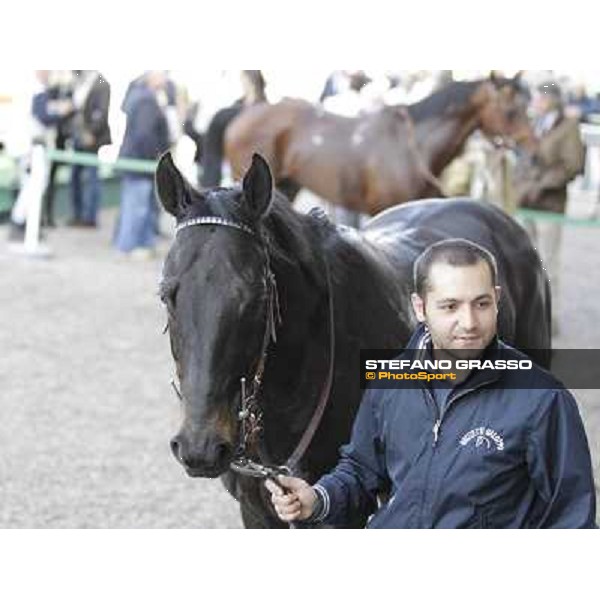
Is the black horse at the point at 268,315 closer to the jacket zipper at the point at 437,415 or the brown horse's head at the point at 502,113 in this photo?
the jacket zipper at the point at 437,415

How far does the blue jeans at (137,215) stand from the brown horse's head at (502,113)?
3533mm

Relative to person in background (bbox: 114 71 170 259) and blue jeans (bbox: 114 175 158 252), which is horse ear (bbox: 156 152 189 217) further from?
blue jeans (bbox: 114 175 158 252)

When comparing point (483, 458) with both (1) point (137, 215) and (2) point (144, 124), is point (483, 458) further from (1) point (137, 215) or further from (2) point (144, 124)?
(1) point (137, 215)

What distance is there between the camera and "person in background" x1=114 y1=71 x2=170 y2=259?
11.2 meters

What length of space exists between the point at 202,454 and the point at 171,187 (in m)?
0.53

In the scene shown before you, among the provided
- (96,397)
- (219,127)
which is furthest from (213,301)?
(219,127)

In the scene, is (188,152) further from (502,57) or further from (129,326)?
(502,57)

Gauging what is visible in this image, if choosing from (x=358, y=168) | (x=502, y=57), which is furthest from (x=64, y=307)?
(x=502, y=57)

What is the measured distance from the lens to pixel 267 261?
2.51 metres

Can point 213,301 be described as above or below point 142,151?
above

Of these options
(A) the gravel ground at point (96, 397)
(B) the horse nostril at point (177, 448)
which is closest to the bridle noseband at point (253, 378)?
(B) the horse nostril at point (177, 448)

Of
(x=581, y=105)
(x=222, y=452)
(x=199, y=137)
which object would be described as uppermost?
(x=222, y=452)

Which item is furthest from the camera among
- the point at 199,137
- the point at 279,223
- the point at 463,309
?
the point at 199,137

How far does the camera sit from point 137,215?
38.3 feet
